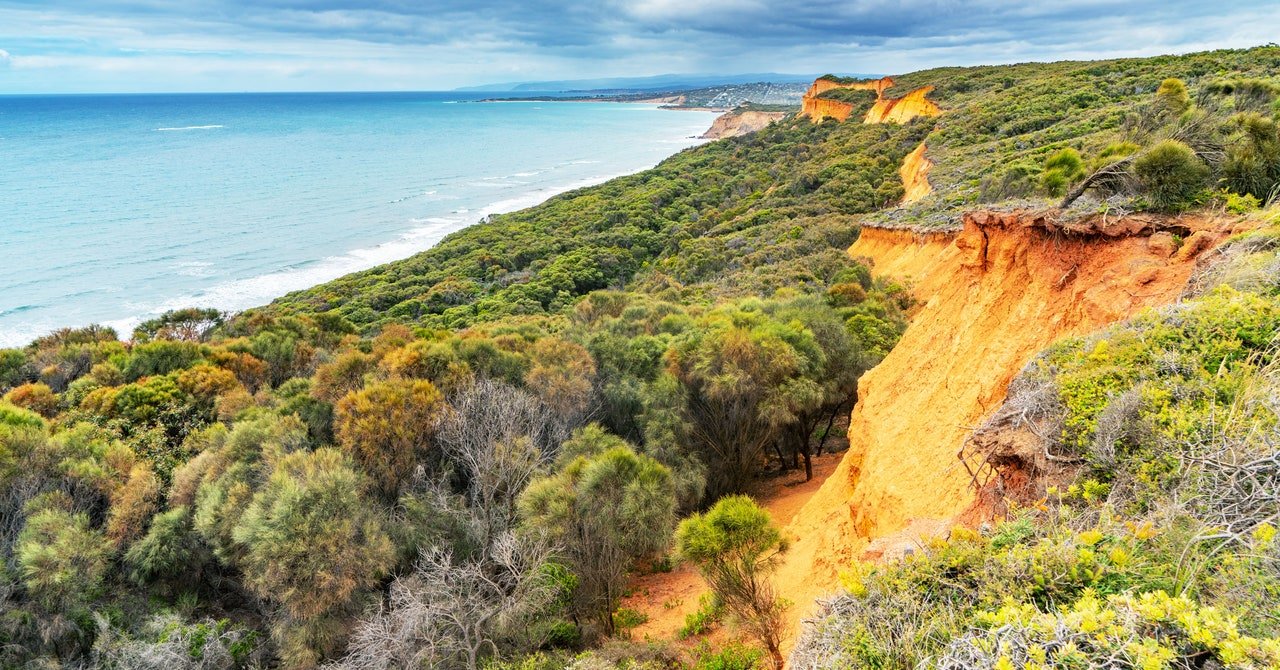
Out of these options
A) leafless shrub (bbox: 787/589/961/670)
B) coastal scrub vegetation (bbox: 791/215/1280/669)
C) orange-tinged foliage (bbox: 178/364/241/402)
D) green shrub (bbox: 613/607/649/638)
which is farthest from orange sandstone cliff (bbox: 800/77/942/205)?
leafless shrub (bbox: 787/589/961/670)

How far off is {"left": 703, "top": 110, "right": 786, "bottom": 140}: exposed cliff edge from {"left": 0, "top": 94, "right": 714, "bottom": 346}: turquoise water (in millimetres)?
8267

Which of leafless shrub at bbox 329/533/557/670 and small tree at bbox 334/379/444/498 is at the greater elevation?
small tree at bbox 334/379/444/498

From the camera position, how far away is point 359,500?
38.9 ft

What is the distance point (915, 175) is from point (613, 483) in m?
38.9

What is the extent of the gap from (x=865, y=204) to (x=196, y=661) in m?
42.4

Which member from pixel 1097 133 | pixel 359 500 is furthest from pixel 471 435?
pixel 1097 133

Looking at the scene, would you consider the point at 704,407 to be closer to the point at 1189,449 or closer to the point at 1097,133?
the point at 1189,449

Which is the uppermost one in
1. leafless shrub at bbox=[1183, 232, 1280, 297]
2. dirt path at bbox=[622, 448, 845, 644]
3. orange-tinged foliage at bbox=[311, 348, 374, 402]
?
leafless shrub at bbox=[1183, 232, 1280, 297]

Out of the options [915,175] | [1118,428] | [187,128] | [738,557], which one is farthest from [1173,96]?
[187,128]

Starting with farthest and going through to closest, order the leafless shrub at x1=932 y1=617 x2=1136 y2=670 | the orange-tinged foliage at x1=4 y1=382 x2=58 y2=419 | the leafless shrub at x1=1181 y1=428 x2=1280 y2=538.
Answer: the orange-tinged foliage at x1=4 y1=382 x2=58 y2=419 → the leafless shrub at x1=1181 y1=428 x2=1280 y2=538 → the leafless shrub at x1=932 y1=617 x2=1136 y2=670

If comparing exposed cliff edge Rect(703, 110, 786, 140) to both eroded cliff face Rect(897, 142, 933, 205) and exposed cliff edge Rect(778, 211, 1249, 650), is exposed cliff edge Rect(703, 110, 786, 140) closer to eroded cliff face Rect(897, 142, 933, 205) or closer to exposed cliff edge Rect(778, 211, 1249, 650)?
eroded cliff face Rect(897, 142, 933, 205)

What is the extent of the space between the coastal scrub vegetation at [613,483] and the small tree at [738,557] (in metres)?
0.05

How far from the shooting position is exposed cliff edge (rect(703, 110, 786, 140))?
14288 centimetres

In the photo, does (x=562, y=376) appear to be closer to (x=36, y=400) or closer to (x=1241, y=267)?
(x=1241, y=267)
